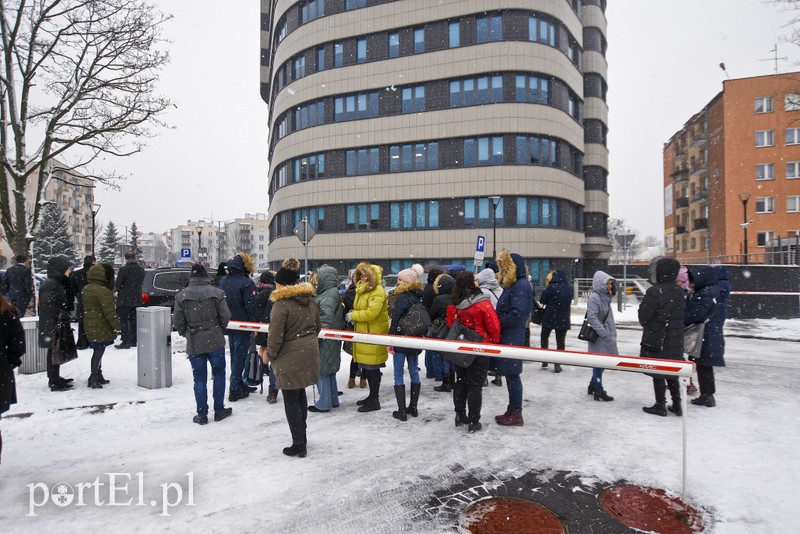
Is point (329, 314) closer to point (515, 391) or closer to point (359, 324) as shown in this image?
point (359, 324)

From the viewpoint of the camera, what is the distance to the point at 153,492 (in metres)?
3.83

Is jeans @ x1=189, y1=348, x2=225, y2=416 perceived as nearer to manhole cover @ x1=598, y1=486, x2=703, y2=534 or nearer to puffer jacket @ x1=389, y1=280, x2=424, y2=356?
puffer jacket @ x1=389, y1=280, x2=424, y2=356

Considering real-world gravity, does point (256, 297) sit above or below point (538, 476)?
above

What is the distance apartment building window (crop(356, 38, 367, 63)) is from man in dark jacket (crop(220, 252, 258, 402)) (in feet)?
91.8

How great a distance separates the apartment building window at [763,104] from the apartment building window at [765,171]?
4.44 m

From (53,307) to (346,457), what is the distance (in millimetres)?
5273

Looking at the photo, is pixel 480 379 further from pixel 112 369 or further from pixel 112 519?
pixel 112 369

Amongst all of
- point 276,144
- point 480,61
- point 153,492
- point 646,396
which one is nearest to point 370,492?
point 153,492

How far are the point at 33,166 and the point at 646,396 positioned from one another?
18.0m

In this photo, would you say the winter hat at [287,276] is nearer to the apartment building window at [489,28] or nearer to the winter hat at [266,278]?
the winter hat at [266,278]

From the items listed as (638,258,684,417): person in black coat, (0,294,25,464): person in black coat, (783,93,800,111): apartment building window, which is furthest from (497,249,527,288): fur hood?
(783,93,800,111): apartment building window

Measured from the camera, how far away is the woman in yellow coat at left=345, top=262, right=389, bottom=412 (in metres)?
5.88

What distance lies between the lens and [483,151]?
2862cm

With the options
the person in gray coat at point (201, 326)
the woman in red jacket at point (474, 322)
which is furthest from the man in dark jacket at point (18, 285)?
the woman in red jacket at point (474, 322)
